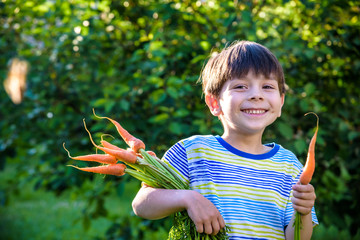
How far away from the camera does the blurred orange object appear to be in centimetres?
324

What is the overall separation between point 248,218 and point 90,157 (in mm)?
646

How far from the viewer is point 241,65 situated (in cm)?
162

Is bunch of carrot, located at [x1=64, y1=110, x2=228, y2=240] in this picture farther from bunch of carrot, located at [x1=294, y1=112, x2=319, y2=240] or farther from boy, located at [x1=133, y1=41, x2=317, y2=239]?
bunch of carrot, located at [x1=294, y1=112, x2=319, y2=240]

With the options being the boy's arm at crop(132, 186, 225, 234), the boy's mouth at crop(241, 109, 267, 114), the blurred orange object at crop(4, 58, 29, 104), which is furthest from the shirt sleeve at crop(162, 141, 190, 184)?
the blurred orange object at crop(4, 58, 29, 104)

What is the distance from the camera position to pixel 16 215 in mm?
5891

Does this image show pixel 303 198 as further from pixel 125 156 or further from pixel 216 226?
pixel 125 156

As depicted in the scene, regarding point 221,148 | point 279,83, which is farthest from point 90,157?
point 279,83

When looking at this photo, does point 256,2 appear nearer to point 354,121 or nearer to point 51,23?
point 354,121

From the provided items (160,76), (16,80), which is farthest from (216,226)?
(16,80)

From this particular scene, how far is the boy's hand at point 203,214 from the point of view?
4.58 feet

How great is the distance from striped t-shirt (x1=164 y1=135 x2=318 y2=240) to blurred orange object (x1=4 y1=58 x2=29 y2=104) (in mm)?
2083

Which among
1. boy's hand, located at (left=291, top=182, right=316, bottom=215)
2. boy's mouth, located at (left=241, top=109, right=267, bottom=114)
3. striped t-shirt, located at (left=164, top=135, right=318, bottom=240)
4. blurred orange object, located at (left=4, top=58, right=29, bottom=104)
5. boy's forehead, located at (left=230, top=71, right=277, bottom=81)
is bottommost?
blurred orange object, located at (left=4, top=58, right=29, bottom=104)

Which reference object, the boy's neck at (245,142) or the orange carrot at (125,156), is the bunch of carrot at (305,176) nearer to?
the boy's neck at (245,142)

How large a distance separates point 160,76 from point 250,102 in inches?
62.5
